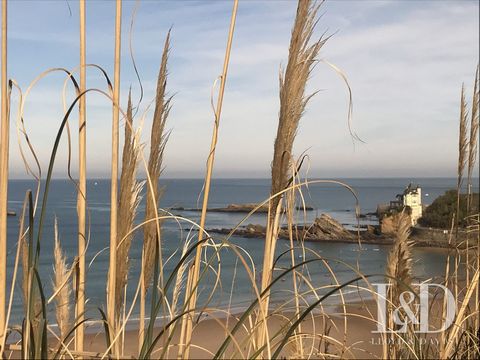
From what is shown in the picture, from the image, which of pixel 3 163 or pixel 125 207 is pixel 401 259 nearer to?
pixel 125 207

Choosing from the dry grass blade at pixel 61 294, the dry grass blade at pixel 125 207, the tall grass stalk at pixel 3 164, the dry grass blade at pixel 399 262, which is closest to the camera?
the tall grass stalk at pixel 3 164

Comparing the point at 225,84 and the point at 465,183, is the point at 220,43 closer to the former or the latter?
the point at 225,84

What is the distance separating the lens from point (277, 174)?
1237 millimetres

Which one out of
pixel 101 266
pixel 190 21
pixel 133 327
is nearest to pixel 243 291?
pixel 101 266

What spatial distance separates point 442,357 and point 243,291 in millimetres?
13907

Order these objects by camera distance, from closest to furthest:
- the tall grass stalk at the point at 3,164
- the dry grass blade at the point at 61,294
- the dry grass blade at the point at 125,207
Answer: the tall grass stalk at the point at 3,164 < the dry grass blade at the point at 125,207 < the dry grass blade at the point at 61,294

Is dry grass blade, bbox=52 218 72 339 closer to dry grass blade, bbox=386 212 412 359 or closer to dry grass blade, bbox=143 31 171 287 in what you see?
dry grass blade, bbox=143 31 171 287

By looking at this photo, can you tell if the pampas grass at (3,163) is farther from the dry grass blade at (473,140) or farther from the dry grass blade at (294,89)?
the dry grass blade at (473,140)

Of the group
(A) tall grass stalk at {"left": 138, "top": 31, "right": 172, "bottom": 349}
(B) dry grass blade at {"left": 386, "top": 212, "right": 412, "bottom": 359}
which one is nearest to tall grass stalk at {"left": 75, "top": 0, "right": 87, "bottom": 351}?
(A) tall grass stalk at {"left": 138, "top": 31, "right": 172, "bottom": 349}

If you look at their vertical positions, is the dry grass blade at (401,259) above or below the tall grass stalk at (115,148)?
below

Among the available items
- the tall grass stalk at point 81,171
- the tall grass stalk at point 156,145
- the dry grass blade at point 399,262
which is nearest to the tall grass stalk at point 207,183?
the tall grass stalk at point 156,145

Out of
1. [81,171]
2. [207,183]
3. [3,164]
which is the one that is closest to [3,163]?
[3,164]

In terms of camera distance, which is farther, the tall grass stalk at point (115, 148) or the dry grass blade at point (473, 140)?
the dry grass blade at point (473, 140)

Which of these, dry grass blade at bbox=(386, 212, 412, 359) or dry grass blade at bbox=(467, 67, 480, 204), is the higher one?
dry grass blade at bbox=(467, 67, 480, 204)
